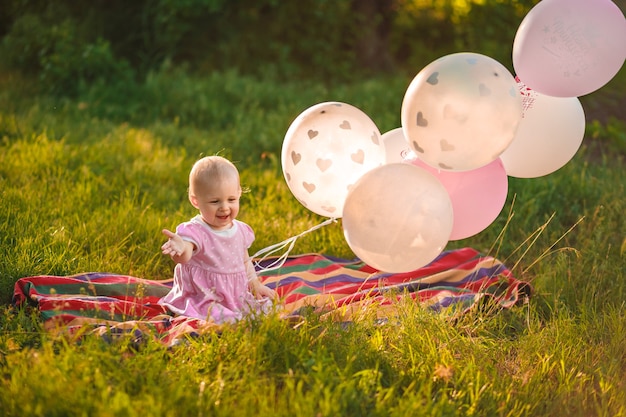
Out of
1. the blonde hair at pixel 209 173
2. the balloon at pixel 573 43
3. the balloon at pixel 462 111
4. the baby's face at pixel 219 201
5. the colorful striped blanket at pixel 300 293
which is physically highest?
the balloon at pixel 573 43

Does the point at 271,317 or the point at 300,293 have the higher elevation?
the point at 271,317

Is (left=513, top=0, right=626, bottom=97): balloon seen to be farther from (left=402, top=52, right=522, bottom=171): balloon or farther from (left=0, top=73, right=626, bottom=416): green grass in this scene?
(left=0, top=73, right=626, bottom=416): green grass

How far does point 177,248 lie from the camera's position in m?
2.67

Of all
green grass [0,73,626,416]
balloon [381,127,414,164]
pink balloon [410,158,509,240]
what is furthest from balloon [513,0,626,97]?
green grass [0,73,626,416]

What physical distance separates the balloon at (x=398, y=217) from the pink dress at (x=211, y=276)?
62 cm

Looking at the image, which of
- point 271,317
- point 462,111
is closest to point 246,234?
point 271,317

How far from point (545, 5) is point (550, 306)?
1223mm

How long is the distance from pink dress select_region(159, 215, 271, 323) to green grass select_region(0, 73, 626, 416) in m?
0.39

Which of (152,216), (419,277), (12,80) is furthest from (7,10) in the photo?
(419,277)

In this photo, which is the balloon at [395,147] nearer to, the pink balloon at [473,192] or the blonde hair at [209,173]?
the pink balloon at [473,192]

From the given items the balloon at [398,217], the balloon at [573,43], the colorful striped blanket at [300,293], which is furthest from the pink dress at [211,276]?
the balloon at [573,43]

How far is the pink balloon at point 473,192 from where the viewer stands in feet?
8.77

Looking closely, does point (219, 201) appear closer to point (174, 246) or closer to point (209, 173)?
point (209, 173)

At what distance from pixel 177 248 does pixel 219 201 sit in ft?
0.83
